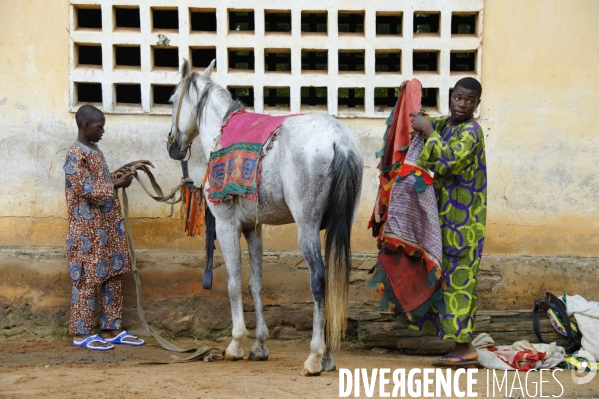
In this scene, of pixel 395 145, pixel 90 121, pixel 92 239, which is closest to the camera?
pixel 395 145

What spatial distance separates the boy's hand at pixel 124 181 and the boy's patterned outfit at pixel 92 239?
2.1 inches

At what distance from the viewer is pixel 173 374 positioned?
5.09 meters

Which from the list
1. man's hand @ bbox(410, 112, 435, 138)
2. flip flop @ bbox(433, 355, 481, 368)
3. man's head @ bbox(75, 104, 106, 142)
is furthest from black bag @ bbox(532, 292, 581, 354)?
man's head @ bbox(75, 104, 106, 142)

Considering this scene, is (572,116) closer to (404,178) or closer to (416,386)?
(404,178)

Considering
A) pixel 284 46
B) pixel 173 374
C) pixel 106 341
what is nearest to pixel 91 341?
pixel 106 341

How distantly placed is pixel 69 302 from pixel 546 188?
4.12m

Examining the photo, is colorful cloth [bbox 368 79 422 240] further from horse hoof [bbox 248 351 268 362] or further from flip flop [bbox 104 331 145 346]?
flip flop [bbox 104 331 145 346]

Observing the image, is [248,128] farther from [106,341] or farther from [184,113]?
[106,341]

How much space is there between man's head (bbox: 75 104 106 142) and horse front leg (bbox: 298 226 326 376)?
1994 millimetres

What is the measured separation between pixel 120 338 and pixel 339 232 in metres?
2.40

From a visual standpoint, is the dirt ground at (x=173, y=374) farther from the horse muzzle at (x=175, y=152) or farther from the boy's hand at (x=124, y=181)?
the horse muzzle at (x=175, y=152)

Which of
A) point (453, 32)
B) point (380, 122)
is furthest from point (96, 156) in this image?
point (453, 32)

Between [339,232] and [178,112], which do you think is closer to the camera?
[339,232]

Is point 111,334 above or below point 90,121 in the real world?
below
